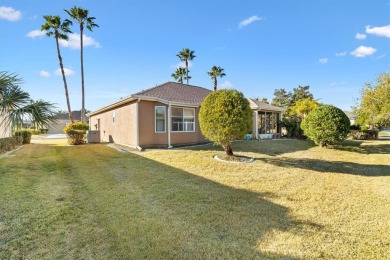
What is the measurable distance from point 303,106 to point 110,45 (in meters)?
20.8

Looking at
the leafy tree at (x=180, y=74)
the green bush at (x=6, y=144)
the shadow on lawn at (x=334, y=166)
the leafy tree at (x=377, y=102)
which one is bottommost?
the shadow on lawn at (x=334, y=166)

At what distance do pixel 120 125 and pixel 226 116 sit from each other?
31.2ft

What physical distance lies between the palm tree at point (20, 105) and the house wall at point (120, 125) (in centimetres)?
575

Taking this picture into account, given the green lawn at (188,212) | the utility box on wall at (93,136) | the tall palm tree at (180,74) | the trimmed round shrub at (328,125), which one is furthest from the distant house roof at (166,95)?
the tall palm tree at (180,74)

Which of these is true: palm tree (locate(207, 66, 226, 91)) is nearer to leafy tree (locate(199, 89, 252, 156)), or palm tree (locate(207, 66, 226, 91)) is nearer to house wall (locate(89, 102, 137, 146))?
house wall (locate(89, 102, 137, 146))

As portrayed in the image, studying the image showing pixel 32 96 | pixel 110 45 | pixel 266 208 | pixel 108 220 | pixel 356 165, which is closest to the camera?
pixel 108 220

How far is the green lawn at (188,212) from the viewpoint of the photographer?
3482 millimetres

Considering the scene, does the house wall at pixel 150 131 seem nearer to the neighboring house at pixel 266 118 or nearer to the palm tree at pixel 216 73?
the neighboring house at pixel 266 118

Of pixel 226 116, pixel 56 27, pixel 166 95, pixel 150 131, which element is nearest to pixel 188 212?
pixel 226 116

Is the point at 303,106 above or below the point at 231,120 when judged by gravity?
above

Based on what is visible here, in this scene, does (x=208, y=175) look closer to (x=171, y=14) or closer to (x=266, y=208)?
(x=266, y=208)

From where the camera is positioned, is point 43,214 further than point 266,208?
No

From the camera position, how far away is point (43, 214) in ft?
14.6

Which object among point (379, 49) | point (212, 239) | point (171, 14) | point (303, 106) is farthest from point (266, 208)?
point (303, 106)
